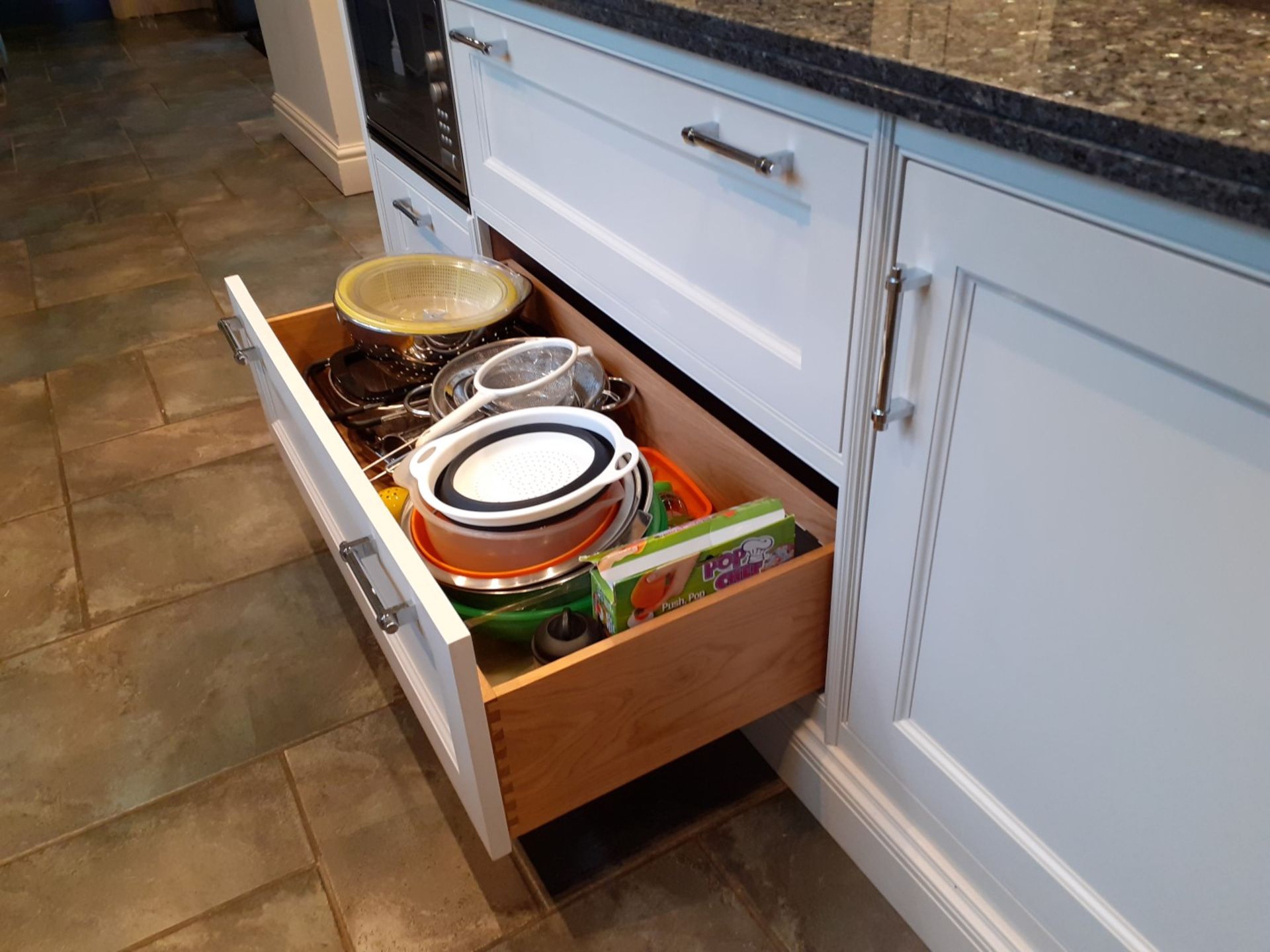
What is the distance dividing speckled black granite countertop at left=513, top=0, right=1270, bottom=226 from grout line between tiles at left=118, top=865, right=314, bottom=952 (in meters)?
0.95

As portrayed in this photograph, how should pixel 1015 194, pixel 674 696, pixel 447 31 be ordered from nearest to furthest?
1. pixel 1015 194
2. pixel 674 696
3. pixel 447 31

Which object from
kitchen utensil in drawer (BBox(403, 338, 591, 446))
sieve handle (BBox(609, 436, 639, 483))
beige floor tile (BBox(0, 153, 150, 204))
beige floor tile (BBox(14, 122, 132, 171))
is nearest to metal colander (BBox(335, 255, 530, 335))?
kitchen utensil in drawer (BBox(403, 338, 591, 446))

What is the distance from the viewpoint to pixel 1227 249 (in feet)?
1.63

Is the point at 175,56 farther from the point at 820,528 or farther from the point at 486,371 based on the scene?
the point at 820,528

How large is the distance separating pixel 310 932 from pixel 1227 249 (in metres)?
1.03

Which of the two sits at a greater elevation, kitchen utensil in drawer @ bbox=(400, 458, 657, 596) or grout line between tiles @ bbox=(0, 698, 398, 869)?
kitchen utensil in drawer @ bbox=(400, 458, 657, 596)

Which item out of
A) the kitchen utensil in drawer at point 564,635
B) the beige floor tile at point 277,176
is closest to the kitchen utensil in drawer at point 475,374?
the kitchen utensil in drawer at point 564,635

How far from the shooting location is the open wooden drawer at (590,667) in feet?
2.61

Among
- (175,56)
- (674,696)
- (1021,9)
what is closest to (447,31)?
(1021,9)

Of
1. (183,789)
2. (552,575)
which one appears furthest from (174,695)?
(552,575)

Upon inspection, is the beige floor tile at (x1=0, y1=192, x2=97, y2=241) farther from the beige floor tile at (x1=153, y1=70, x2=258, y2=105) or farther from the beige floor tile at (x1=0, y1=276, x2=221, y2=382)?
the beige floor tile at (x1=153, y1=70, x2=258, y2=105)

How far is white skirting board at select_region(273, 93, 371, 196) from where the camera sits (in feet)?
10.2

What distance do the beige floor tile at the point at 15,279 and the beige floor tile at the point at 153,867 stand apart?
5.85 feet

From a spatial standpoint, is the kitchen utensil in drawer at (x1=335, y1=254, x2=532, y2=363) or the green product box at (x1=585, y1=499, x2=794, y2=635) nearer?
the green product box at (x1=585, y1=499, x2=794, y2=635)
